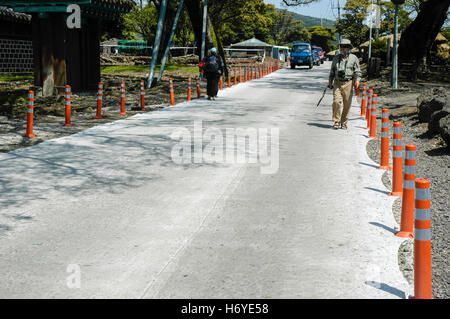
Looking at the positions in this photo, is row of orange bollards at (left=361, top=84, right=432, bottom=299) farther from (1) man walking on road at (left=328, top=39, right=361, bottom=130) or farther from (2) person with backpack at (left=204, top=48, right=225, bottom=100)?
(2) person with backpack at (left=204, top=48, right=225, bottom=100)

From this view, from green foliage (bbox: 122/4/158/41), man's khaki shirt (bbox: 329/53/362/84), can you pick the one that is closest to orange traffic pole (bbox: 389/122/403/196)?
man's khaki shirt (bbox: 329/53/362/84)

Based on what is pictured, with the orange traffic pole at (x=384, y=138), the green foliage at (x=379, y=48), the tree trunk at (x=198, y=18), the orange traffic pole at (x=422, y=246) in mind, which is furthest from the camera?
the green foliage at (x=379, y=48)

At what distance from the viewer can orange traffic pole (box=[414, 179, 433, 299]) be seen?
4512mm

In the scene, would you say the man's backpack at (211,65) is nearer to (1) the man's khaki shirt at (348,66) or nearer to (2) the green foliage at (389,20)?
(1) the man's khaki shirt at (348,66)

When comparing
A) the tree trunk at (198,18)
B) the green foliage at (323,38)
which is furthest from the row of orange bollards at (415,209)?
the green foliage at (323,38)

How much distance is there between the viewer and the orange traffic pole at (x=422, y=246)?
14.8ft

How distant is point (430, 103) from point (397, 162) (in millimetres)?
7602

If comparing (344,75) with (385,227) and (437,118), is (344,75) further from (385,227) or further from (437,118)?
(385,227)

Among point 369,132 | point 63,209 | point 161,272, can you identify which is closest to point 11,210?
point 63,209

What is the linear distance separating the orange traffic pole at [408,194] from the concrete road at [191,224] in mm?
183

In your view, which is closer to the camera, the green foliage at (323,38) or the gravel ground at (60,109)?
the gravel ground at (60,109)

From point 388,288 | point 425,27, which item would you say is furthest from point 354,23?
point 388,288

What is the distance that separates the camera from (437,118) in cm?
1325

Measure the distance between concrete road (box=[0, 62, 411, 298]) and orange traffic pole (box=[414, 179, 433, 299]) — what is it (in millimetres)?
339
